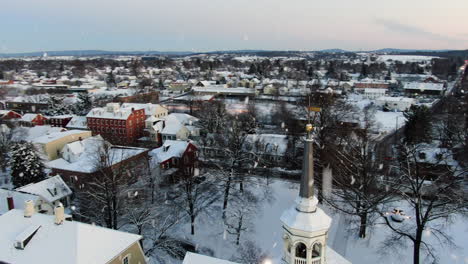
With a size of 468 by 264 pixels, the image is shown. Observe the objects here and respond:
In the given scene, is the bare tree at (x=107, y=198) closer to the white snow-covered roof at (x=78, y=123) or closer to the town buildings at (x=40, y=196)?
the town buildings at (x=40, y=196)

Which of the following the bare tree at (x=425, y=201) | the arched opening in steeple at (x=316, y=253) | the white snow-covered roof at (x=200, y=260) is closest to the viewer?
the arched opening in steeple at (x=316, y=253)

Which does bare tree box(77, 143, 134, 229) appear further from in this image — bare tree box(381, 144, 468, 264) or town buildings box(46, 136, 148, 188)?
bare tree box(381, 144, 468, 264)

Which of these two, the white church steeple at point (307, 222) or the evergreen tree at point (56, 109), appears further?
the evergreen tree at point (56, 109)

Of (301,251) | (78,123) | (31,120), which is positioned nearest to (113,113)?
(78,123)

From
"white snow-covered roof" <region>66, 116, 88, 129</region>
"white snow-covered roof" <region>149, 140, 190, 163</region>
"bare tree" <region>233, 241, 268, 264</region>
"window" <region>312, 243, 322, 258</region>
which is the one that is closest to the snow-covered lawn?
"white snow-covered roof" <region>149, 140, 190, 163</region>

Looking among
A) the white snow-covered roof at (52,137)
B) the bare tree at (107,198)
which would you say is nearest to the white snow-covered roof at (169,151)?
the bare tree at (107,198)

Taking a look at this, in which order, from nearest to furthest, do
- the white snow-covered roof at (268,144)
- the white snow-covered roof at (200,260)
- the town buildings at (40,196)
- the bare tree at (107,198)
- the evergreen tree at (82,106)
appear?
the white snow-covered roof at (200,260) → the bare tree at (107,198) → the town buildings at (40,196) → the white snow-covered roof at (268,144) → the evergreen tree at (82,106)

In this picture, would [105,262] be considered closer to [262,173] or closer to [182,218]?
[182,218]
